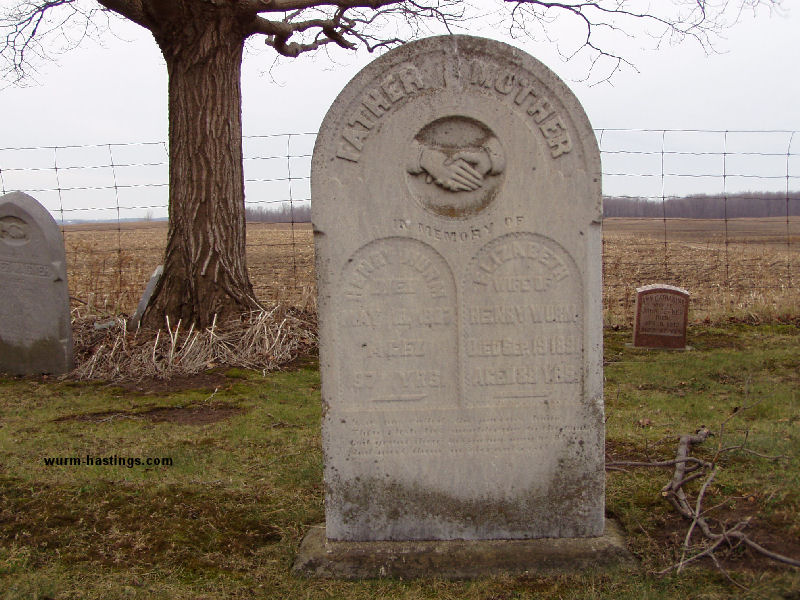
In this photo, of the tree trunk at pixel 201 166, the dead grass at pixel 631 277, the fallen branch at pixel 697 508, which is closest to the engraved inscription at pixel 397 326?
the fallen branch at pixel 697 508

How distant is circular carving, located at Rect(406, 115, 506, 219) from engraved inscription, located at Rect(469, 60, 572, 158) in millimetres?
167

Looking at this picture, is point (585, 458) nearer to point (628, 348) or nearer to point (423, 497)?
point (423, 497)

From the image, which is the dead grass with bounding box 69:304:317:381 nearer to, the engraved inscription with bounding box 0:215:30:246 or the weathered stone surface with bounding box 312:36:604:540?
the engraved inscription with bounding box 0:215:30:246

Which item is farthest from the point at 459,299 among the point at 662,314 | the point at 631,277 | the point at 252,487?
the point at 631,277

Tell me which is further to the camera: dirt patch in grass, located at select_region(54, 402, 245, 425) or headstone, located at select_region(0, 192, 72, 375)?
headstone, located at select_region(0, 192, 72, 375)

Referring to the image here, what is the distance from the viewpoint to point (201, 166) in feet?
23.8

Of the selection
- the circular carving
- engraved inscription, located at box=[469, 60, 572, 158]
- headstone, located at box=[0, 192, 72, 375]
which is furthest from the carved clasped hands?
headstone, located at box=[0, 192, 72, 375]

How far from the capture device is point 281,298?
9023mm

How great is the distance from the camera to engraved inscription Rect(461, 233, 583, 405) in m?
3.16

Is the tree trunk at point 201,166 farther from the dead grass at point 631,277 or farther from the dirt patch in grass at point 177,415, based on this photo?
the dirt patch in grass at point 177,415

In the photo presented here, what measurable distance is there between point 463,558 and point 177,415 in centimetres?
328

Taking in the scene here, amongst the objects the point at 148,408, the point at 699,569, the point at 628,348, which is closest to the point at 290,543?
the point at 699,569

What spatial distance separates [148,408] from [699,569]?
436 cm

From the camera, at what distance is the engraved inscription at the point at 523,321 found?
316 centimetres
